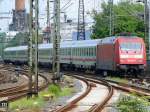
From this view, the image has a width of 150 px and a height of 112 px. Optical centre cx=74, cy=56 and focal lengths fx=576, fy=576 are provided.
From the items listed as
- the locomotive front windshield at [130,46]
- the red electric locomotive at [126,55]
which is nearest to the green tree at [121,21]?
the red electric locomotive at [126,55]

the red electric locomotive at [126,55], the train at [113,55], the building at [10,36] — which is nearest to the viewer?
the red electric locomotive at [126,55]

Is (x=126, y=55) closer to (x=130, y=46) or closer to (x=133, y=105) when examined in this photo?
(x=130, y=46)

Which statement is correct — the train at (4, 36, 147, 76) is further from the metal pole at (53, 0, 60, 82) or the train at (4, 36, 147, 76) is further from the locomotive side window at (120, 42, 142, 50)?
the metal pole at (53, 0, 60, 82)

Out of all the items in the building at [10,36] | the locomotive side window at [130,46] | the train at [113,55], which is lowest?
the building at [10,36]

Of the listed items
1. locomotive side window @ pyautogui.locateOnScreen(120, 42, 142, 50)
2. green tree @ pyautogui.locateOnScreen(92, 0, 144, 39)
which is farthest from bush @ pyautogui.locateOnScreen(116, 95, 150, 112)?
green tree @ pyautogui.locateOnScreen(92, 0, 144, 39)

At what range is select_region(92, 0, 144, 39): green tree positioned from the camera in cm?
6559

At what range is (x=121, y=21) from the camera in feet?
238

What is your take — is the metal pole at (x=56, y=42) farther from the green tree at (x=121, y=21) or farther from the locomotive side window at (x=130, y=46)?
the green tree at (x=121, y=21)

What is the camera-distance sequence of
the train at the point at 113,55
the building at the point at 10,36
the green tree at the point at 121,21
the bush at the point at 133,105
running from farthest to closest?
1. the building at the point at 10,36
2. the green tree at the point at 121,21
3. the train at the point at 113,55
4. the bush at the point at 133,105

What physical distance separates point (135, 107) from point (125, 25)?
53.8m

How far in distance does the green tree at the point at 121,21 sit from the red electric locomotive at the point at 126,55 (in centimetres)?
2131

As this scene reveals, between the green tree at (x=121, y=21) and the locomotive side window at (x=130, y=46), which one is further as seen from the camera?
the green tree at (x=121, y=21)

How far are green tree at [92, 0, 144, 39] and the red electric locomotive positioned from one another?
21.3 m

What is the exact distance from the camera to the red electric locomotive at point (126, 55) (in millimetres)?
36250
